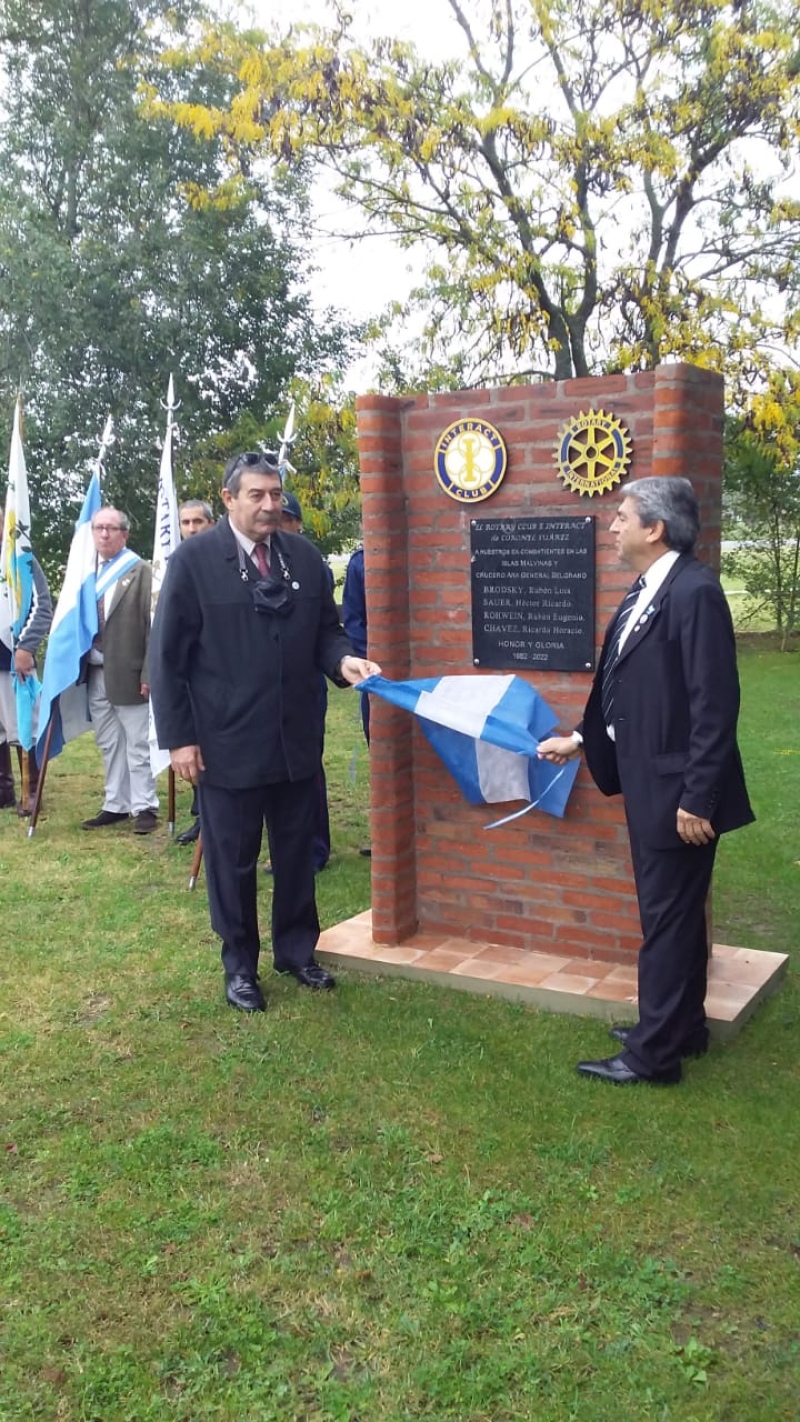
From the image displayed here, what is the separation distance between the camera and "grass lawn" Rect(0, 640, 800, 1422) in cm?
247

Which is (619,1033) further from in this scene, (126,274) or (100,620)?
(126,274)

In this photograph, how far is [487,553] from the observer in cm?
448

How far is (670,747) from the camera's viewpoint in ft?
11.5

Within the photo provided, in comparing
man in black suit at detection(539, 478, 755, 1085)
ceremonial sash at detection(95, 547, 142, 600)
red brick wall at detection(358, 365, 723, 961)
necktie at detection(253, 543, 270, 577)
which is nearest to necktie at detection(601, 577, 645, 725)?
man in black suit at detection(539, 478, 755, 1085)

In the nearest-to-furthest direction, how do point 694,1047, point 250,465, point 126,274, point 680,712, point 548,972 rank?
1. point 680,712
2. point 694,1047
3. point 250,465
4. point 548,972
5. point 126,274

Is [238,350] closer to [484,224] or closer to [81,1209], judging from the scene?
[484,224]

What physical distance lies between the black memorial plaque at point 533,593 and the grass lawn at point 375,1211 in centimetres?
133

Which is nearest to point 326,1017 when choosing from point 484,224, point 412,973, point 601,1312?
point 412,973

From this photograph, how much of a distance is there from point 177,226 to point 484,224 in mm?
3578

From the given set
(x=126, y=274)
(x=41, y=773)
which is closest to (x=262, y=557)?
(x=41, y=773)

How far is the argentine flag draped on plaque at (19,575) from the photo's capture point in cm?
740

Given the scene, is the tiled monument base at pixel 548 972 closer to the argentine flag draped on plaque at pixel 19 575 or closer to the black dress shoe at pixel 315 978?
the black dress shoe at pixel 315 978

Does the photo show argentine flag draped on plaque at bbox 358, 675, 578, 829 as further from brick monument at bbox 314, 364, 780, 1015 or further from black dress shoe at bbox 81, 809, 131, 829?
black dress shoe at bbox 81, 809, 131, 829

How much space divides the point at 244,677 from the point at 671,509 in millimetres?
1629
